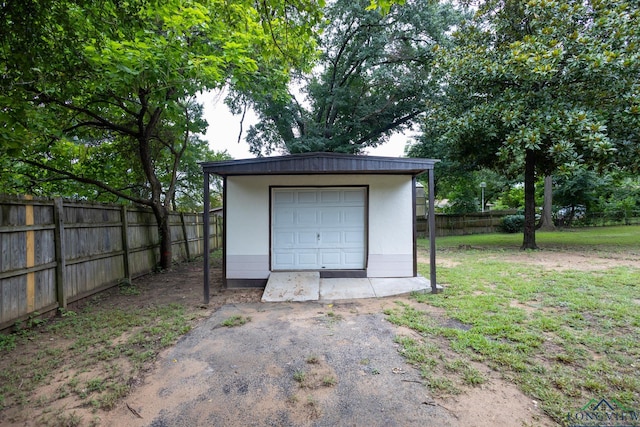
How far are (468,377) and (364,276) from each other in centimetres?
378

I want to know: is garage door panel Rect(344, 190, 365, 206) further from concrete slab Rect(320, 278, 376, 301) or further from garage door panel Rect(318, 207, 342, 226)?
concrete slab Rect(320, 278, 376, 301)

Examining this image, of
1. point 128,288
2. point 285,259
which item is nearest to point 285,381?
point 285,259

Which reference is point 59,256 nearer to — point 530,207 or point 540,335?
point 540,335

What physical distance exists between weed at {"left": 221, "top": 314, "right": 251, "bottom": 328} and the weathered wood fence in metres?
14.2

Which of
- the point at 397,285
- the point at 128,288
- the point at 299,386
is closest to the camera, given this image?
the point at 299,386

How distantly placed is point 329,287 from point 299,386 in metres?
3.25

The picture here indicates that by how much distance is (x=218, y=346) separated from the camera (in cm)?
345

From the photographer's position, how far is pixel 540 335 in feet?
11.1

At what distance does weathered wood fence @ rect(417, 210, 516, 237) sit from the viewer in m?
16.6

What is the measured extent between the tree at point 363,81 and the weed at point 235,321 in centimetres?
926

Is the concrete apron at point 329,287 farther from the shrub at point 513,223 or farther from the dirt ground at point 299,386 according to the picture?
the shrub at point 513,223

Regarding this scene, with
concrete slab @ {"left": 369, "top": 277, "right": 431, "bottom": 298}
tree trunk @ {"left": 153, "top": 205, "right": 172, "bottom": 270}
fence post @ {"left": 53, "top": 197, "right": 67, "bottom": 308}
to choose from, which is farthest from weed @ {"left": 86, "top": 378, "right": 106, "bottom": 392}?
tree trunk @ {"left": 153, "top": 205, "right": 172, "bottom": 270}

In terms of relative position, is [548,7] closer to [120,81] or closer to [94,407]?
[120,81]

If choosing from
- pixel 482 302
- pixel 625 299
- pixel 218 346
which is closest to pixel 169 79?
pixel 218 346
